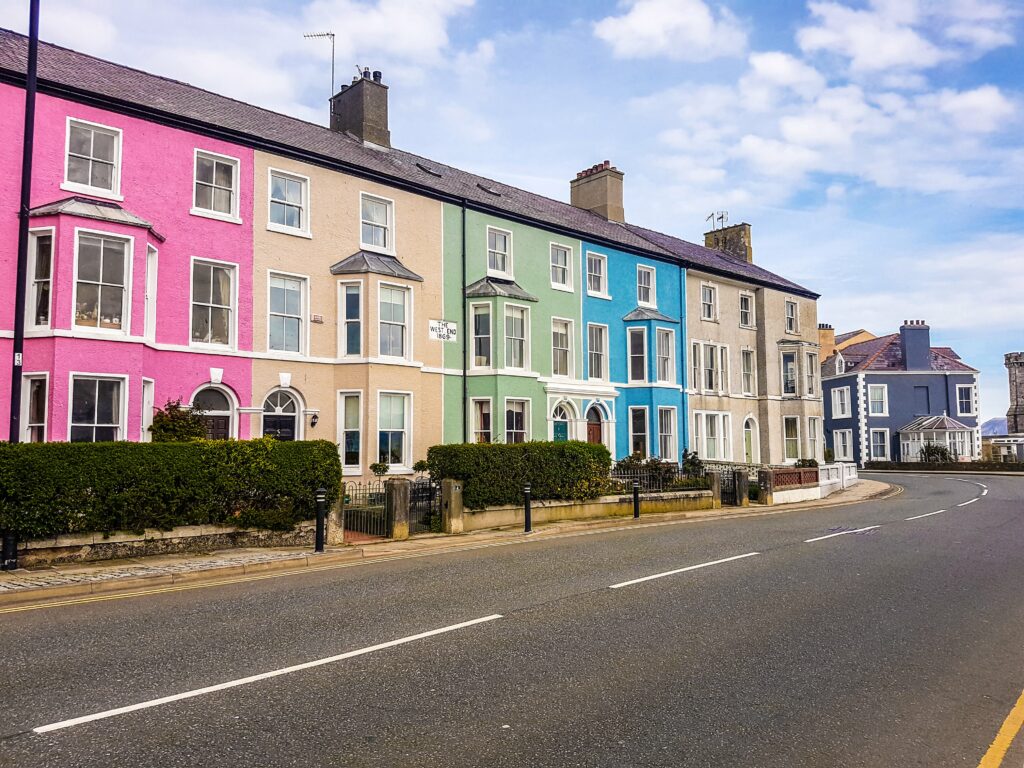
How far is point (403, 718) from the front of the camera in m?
4.82

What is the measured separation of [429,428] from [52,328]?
403 inches

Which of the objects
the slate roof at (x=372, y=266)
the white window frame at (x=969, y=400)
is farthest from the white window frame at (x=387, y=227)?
the white window frame at (x=969, y=400)

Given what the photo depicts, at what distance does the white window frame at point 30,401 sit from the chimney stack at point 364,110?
13662 millimetres

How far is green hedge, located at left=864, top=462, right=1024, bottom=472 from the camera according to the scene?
1826 inches

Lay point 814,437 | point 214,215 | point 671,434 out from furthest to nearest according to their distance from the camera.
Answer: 1. point 814,437
2. point 671,434
3. point 214,215

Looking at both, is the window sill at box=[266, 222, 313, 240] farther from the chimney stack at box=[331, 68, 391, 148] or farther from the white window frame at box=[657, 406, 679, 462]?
the white window frame at box=[657, 406, 679, 462]

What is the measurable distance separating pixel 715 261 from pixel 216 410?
1028 inches

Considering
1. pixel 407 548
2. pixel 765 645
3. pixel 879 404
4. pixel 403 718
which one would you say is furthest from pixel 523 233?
pixel 879 404

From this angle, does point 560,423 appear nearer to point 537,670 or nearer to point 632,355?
point 632,355

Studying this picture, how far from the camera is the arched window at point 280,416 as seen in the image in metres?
18.8

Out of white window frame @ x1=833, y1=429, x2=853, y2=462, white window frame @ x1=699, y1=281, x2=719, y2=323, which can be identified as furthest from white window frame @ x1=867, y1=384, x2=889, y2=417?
white window frame @ x1=699, y1=281, x2=719, y2=323

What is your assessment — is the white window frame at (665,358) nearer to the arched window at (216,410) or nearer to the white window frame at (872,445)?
the arched window at (216,410)

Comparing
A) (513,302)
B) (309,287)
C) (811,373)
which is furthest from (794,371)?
(309,287)

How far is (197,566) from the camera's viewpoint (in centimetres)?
1084
